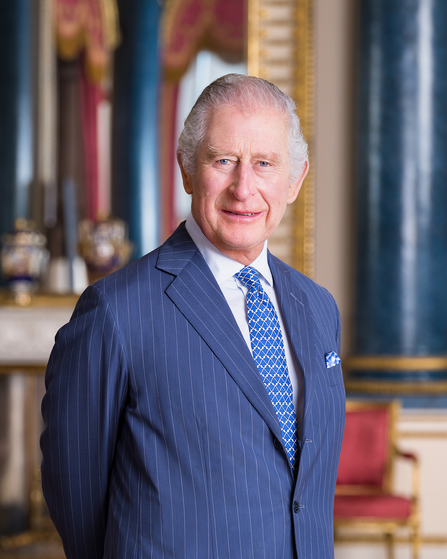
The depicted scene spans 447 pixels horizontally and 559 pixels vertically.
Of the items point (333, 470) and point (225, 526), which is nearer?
point (225, 526)

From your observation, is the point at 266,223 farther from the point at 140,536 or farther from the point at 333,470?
the point at 140,536

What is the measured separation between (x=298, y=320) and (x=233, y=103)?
0.52 meters

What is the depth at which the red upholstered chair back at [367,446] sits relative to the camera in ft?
14.0

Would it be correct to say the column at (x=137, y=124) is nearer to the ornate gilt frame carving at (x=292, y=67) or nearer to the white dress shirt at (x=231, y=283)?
the ornate gilt frame carving at (x=292, y=67)

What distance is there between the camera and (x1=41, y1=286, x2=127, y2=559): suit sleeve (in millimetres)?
1369

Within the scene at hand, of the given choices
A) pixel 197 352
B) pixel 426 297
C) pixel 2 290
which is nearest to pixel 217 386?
pixel 197 352

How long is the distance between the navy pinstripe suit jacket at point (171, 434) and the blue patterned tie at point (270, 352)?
1.5 inches

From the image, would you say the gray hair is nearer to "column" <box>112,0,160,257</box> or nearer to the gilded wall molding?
the gilded wall molding

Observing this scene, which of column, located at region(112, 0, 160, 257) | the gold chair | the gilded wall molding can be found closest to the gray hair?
the gold chair

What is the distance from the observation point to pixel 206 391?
4.42ft

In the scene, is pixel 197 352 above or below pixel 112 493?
above

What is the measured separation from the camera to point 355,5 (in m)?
4.78

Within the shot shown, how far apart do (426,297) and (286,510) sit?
130 inches

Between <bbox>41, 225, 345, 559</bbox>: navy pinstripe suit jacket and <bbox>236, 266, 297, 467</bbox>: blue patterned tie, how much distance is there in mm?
39
